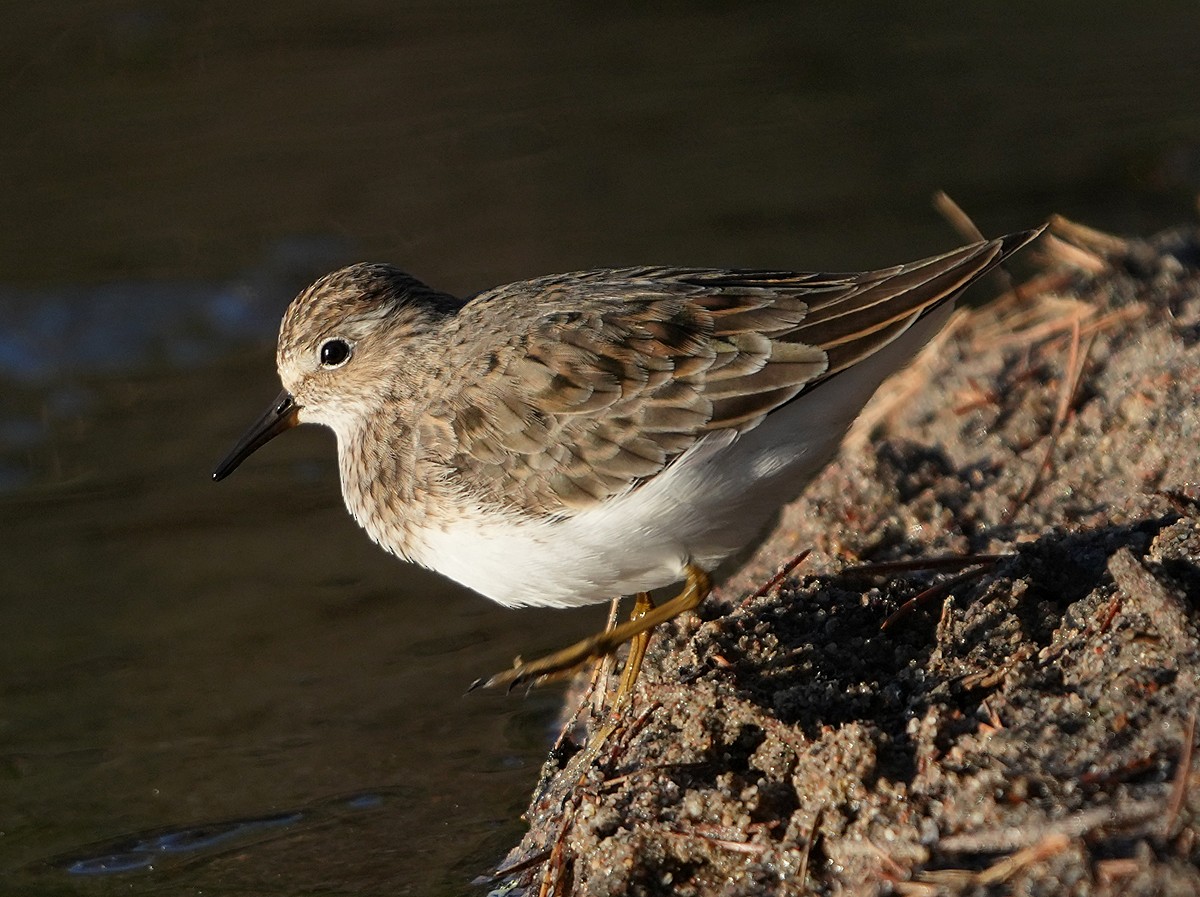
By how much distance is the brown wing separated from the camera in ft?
15.5

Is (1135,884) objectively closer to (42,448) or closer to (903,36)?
(42,448)

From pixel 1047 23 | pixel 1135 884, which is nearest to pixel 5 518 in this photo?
pixel 1135 884

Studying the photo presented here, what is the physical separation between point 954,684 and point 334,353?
278 centimetres

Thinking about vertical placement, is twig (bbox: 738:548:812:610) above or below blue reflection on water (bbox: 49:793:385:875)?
above

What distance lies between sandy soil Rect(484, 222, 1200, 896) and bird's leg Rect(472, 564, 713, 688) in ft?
0.33

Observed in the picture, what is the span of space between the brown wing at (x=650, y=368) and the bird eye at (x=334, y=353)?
838 mm

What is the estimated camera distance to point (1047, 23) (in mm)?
12141

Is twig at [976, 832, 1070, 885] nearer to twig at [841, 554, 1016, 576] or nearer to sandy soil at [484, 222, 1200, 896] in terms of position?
sandy soil at [484, 222, 1200, 896]

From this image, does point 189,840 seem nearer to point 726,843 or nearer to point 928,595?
point 726,843

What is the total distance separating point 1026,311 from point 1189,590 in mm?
3156

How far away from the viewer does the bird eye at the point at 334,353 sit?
573 centimetres

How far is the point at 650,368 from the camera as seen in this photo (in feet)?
15.8

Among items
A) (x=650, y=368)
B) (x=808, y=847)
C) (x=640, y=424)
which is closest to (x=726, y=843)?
(x=808, y=847)

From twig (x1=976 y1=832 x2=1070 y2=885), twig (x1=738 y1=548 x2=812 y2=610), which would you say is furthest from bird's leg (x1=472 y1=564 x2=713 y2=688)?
twig (x1=976 y1=832 x2=1070 y2=885)
